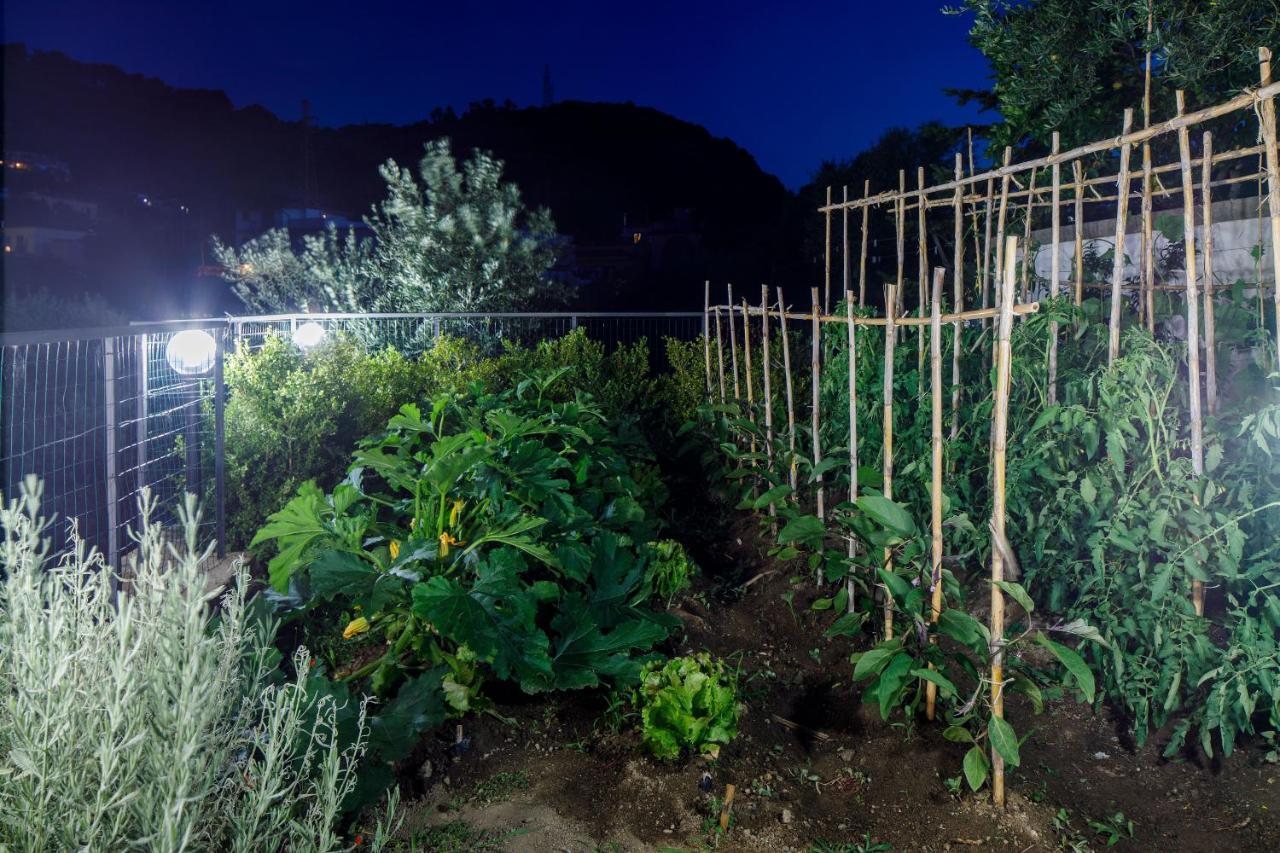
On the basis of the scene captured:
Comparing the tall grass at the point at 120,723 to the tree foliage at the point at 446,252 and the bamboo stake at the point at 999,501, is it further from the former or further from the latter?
the tree foliage at the point at 446,252

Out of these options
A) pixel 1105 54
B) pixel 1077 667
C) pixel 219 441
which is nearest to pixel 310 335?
pixel 219 441

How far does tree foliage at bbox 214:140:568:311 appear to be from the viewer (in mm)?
14344

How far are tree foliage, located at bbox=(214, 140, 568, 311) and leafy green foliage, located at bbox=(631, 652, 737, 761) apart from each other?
11.8 metres

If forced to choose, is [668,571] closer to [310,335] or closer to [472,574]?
[472,574]

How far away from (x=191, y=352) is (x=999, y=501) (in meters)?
3.93

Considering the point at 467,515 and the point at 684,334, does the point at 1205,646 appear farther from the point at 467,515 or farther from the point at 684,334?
the point at 684,334

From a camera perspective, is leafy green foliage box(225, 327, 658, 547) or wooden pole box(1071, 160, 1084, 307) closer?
wooden pole box(1071, 160, 1084, 307)

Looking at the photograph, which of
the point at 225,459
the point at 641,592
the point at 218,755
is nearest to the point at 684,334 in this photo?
the point at 225,459

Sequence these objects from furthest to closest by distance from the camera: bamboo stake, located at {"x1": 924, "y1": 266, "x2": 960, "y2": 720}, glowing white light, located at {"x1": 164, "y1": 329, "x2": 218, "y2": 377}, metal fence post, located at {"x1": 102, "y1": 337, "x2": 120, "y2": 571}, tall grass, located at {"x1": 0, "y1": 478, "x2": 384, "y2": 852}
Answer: glowing white light, located at {"x1": 164, "y1": 329, "x2": 218, "y2": 377} < metal fence post, located at {"x1": 102, "y1": 337, "x2": 120, "y2": 571} < bamboo stake, located at {"x1": 924, "y1": 266, "x2": 960, "y2": 720} < tall grass, located at {"x1": 0, "y1": 478, "x2": 384, "y2": 852}

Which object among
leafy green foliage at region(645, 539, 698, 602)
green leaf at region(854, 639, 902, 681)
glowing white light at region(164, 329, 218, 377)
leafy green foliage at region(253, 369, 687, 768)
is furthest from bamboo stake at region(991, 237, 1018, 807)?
glowing white light at region(164, 329, 218, 377)

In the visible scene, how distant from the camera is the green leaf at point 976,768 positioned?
263 cm

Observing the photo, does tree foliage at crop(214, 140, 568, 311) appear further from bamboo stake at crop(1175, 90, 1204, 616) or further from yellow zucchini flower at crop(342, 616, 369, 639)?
bamboo stake at crop(1175, 90, 1204, 616)

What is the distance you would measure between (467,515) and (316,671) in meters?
1.09

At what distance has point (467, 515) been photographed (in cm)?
356
